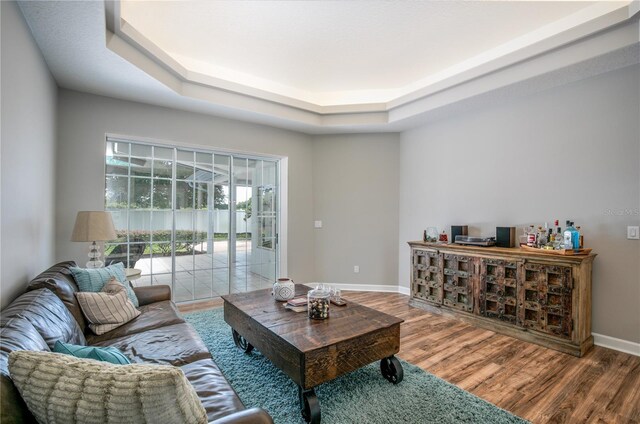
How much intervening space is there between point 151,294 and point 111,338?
83 centimetres

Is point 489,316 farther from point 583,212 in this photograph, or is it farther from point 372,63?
point 372,63

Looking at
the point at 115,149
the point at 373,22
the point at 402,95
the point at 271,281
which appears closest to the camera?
the point at 373,22

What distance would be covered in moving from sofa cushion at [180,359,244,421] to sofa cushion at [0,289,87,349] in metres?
0.66

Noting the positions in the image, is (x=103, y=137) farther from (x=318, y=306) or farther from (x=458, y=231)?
(x=458, y=231)

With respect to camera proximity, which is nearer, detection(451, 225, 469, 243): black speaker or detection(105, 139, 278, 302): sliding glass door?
detection(105, 139, 278, 302): sliding glass door

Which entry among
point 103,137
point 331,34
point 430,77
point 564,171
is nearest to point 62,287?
point 103,137

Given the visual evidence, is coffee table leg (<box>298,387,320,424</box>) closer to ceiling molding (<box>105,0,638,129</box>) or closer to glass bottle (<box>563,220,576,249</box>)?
glass bottle (<box>563,220,576,249</box>)

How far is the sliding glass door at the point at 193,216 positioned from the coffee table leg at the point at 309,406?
9.85 feet

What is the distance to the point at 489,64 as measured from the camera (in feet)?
10.8

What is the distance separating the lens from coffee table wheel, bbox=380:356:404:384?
2.25 m

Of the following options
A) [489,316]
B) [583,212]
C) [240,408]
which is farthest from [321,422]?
[583,212]

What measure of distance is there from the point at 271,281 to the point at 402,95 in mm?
3543

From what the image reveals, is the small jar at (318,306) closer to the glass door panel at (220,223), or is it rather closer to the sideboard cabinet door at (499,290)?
the sideboard cabinet door at (499,290)

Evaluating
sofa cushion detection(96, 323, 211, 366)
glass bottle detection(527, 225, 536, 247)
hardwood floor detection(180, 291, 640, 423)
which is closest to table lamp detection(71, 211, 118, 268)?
sofa cushion detection(96, 323, 211, 366)
